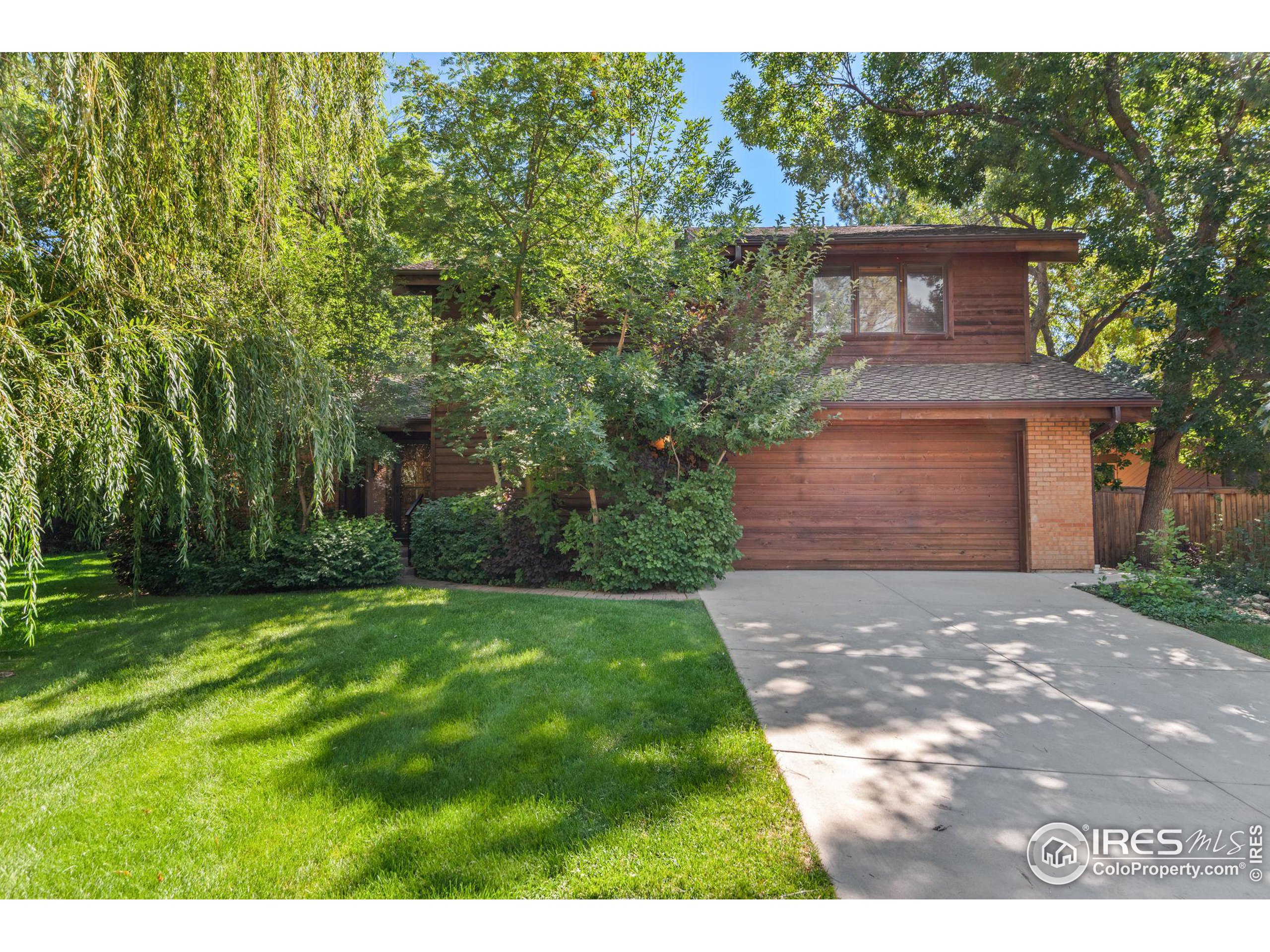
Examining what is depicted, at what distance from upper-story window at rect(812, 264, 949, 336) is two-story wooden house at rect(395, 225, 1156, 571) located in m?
0.02

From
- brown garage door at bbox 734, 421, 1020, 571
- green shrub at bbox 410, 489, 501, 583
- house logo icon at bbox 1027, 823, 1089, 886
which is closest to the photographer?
house logo icon at bbox 1027, 823, 1089, 886

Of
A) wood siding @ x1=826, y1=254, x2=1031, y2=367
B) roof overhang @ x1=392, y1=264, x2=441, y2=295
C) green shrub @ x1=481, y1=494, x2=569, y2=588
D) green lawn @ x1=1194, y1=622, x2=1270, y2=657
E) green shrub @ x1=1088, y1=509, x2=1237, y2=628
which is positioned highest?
roof overhang @ x1=392, y1=264, x2=441, y2=295

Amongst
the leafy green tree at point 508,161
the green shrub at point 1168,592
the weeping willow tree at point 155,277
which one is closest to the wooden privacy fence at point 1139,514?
the green shrub at point 1168,592

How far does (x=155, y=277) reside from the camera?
3.66 m

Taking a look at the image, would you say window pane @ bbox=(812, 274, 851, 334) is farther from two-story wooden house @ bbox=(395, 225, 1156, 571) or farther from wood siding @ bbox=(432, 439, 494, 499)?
wood siding @ bbox=(432, 439, 494, 499)

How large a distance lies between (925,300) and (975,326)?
0.90m

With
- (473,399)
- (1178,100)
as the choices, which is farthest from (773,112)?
(473,399)

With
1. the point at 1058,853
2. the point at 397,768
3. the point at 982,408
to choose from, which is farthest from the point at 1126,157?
the point at 397,768

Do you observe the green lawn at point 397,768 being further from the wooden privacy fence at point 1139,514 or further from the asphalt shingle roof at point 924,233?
the wooden privacy fence at point 1139,514

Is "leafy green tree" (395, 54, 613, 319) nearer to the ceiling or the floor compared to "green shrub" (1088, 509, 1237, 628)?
nearer to the ceiling

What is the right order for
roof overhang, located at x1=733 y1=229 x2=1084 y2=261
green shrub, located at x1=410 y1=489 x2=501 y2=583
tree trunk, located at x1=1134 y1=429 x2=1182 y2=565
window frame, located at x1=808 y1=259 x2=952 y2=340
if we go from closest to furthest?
green shrub, located at x1=410 y1=489 x2=501 y2=583 < roof overhang, located at x1=733 y1=229 x2=1084 y2=261 < tree trunk, located at x1=1134 y1=429 x2=1182 y2=565 < window frame, located at x1=808 y1=259 x2=952 y2=340

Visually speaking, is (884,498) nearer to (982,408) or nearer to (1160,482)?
(982,408)

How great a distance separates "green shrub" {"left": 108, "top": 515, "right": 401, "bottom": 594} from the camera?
7.53 m

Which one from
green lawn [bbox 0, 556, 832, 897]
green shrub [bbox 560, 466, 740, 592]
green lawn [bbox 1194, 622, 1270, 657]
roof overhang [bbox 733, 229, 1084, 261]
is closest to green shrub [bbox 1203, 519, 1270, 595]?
green lawn [bbox 1194, 622, 1270, 657]
